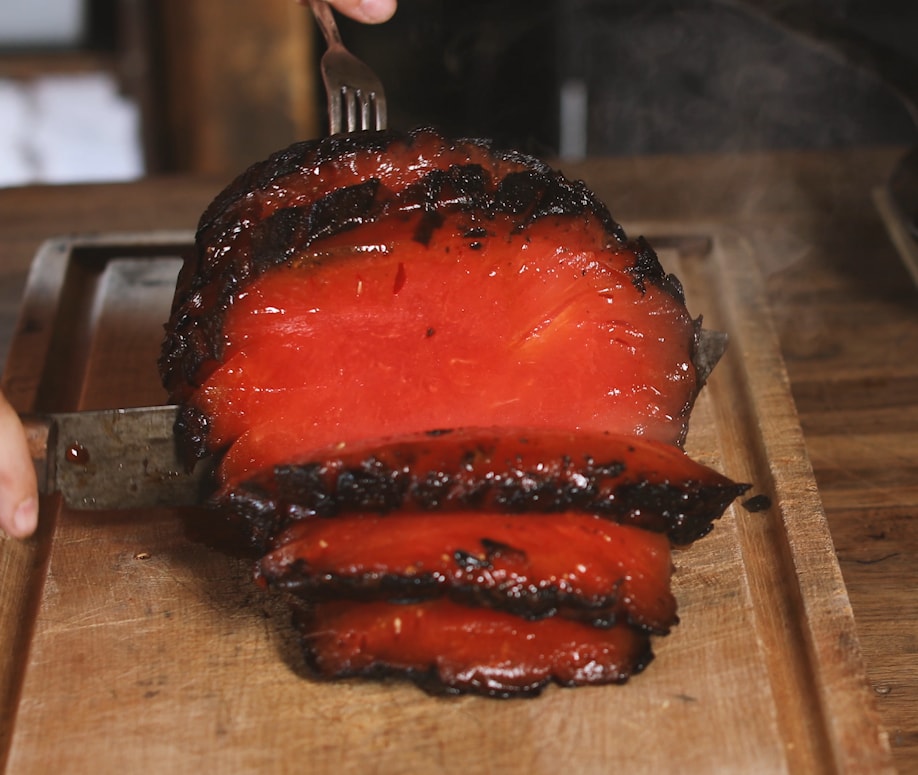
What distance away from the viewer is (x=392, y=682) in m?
1.97

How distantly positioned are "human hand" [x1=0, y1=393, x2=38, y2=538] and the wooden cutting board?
0.79 ft

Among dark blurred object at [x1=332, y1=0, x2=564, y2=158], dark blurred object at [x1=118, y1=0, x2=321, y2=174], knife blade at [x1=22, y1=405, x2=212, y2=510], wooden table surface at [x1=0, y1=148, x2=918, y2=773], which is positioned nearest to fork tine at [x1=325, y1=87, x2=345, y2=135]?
knife blade at [x1=22, y1=405, x2=212, y2=510]

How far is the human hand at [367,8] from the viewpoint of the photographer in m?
2.61

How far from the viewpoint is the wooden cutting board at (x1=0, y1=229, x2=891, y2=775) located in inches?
→ 72.8

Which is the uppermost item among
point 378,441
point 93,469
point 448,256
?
point 448,256

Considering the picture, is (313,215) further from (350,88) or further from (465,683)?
(465,683)

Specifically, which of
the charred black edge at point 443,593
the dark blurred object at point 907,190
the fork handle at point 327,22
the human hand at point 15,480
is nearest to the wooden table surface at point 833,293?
the dark blurred object at point 907,190

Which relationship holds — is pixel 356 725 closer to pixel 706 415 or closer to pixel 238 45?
pixel 706 415

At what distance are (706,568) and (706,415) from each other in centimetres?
45

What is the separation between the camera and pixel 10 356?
271cm

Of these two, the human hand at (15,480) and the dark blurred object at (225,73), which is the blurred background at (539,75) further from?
the human hand at (15,480)

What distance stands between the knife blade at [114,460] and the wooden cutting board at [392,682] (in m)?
0.08

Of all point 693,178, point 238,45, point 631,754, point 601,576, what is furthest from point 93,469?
point 238,45

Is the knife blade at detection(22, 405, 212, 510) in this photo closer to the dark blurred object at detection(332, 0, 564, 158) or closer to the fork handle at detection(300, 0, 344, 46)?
the fork handle at detection(300, 0, 344, 46)
